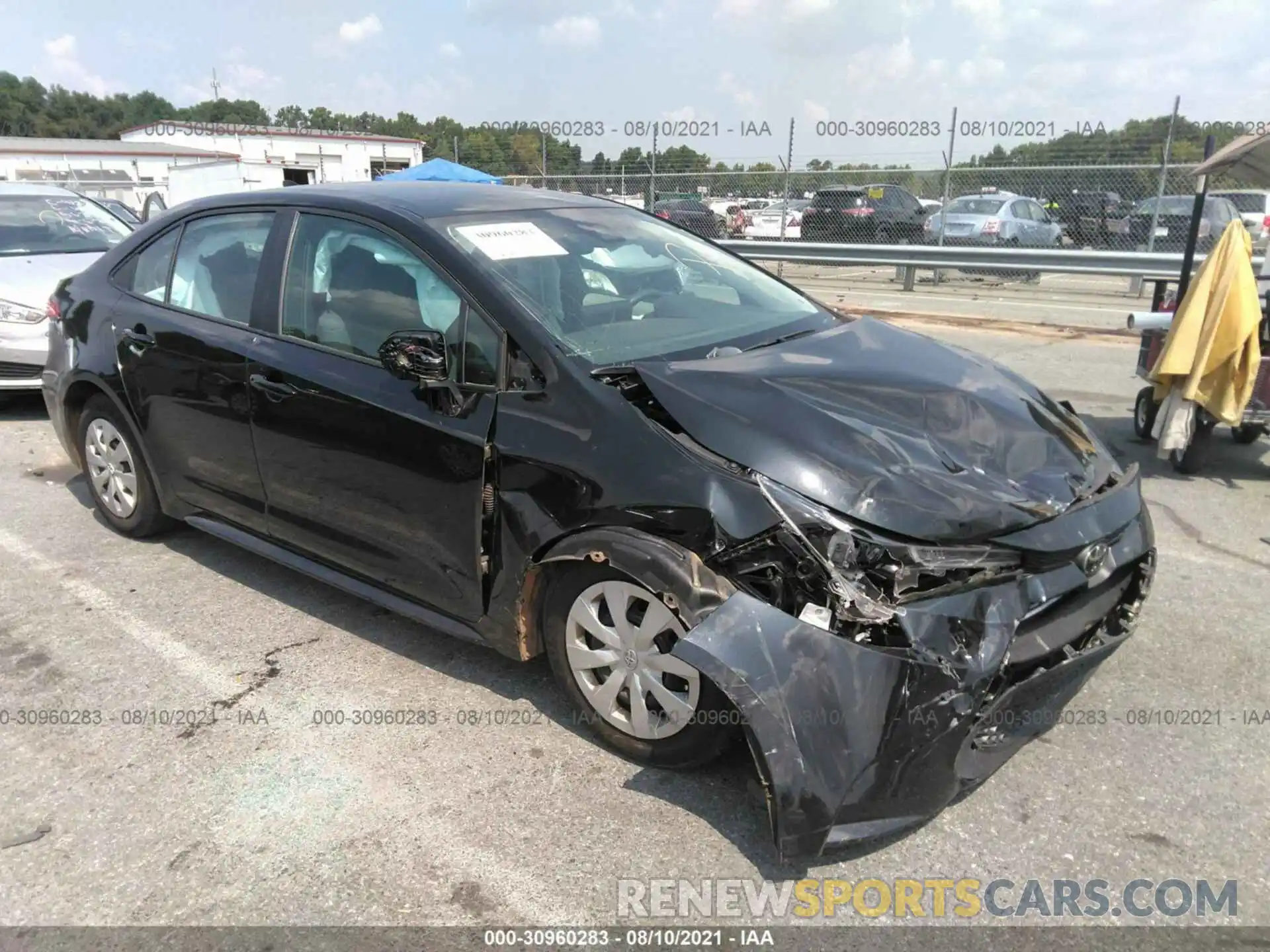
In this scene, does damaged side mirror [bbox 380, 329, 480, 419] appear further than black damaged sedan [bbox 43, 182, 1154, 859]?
Yes

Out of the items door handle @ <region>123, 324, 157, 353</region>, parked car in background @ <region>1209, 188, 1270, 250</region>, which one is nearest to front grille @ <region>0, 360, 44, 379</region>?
door handle @ <region>123, 324, 157, 353</region>

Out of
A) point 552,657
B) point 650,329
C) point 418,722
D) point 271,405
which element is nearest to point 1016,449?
point 650,329

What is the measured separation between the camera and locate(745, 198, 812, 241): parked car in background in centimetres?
1911

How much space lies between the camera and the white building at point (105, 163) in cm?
2959

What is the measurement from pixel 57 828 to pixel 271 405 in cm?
165

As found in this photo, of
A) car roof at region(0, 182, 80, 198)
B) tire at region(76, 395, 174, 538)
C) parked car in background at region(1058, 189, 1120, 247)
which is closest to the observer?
tire at region(76, 395, 174, 538)

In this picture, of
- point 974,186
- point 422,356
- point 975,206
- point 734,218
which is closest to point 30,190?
point 422,356

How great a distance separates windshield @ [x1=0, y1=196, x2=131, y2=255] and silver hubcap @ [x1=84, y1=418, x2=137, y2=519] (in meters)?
3.71

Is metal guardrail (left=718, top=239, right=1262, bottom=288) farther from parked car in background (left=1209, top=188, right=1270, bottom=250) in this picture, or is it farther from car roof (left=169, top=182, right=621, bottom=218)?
car roof (left=169, top=182, right=621, bottom=218)

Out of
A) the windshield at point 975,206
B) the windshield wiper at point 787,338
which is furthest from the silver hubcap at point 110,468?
the windshield at point 975,206

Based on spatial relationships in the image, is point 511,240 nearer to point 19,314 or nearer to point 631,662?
point 631,662

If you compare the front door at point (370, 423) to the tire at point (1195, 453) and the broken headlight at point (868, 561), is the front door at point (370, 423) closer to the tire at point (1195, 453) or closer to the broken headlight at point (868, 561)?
the broken headlight at point (868, 561)

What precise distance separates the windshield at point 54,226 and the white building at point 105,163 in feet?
66.2

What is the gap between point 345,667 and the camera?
3.53 meters
